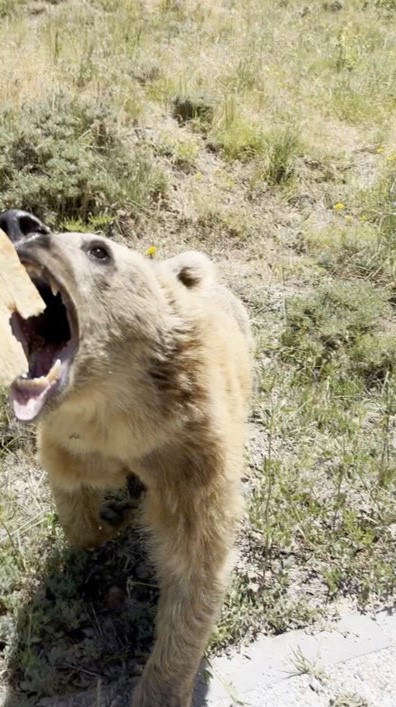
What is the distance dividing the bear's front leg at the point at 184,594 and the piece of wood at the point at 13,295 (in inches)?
41.9

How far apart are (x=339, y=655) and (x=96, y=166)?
4.21 meters

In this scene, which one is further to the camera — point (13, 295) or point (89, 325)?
point (89, 325)

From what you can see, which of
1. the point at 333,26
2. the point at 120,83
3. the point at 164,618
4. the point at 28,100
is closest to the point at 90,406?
the point at 164,618

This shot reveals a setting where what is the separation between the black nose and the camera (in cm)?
247

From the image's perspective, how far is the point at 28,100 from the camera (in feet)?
22.3

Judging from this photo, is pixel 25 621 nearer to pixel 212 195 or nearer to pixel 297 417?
pixel 297 417

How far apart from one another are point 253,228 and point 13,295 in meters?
4.29

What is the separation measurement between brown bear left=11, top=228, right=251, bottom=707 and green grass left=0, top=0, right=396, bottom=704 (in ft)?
1.88

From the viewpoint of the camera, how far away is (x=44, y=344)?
2.68 meters

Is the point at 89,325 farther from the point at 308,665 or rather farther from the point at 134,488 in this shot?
the point at 308,665

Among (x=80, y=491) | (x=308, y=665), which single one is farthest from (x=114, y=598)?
(x=308, y=665)

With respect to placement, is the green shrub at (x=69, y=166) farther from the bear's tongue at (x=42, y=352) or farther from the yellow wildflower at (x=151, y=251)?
the bear's tongue at (x=42, y=352)

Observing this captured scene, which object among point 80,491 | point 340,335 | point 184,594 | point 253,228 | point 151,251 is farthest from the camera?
point 253,228

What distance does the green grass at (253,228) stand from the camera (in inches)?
143
